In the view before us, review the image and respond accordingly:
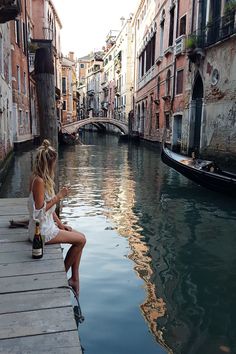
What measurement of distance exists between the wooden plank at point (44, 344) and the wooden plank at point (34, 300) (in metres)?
0.26

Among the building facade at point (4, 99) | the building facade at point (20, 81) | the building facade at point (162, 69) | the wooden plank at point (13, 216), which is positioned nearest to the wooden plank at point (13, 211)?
the wooden plank at point (13, 216)

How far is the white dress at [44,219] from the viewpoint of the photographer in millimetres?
2564

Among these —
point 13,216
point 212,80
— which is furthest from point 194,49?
point 13,216

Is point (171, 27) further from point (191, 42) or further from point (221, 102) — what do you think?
point (221, 102)

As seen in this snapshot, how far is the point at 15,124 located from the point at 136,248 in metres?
11.1

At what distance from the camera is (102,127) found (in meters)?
46.5

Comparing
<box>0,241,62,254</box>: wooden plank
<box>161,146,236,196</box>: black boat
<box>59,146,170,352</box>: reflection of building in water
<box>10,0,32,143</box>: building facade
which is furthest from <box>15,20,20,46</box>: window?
<box>0,241,62,254</box>: wooden plank

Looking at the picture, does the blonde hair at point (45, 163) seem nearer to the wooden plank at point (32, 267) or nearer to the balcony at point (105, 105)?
the wooden plank at point (32, 267)

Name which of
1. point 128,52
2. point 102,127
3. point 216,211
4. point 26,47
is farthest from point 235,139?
point 102,127

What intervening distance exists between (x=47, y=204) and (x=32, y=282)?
0.60 metres

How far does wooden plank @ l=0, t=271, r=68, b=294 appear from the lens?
82.0 inches

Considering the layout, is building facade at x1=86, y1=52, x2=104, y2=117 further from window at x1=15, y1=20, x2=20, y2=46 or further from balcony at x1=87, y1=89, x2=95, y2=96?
window at x1=15, y1=20, x2=20, y2=46

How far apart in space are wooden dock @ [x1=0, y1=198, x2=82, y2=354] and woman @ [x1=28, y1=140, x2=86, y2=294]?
0.11 metres

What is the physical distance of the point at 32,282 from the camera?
2.16 metres
